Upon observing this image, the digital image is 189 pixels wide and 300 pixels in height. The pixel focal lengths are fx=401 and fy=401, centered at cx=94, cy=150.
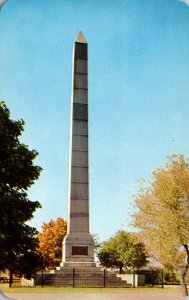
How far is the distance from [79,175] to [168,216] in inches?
245

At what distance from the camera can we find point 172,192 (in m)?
14.1

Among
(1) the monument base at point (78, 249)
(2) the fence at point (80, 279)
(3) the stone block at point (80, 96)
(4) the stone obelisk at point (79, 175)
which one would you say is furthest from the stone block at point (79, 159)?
(2) the fence at point (80, 279)

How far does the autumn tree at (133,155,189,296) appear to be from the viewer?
44.4ft

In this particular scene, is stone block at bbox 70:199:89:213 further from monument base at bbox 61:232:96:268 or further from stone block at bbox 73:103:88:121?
stone block at bbox 73:103:88:121

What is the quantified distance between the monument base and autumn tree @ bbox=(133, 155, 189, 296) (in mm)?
3963

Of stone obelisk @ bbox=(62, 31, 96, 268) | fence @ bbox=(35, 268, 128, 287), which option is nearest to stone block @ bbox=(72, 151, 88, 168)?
stone obelisk @ bbox=(62, 31, 96, 268)

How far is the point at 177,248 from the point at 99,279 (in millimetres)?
5062

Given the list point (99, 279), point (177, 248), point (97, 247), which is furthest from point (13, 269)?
point (97, 247)

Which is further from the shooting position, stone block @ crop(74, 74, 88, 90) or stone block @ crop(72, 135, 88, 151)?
stone block @ crop(74, 74, 88, 90)

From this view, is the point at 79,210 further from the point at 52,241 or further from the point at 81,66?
the point at 52,241

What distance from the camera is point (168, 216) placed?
13758mm

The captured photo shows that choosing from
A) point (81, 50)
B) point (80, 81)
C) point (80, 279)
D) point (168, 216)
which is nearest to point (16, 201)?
point (168, 216)

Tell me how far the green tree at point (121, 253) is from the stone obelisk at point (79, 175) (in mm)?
10184

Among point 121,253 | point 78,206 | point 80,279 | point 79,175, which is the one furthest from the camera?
point 121,253
